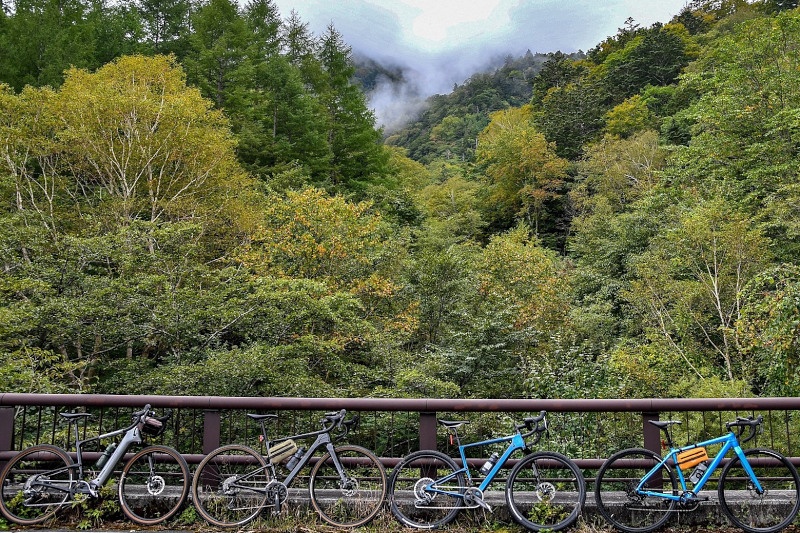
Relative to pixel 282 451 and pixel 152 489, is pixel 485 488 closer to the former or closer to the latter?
pixel 282 451

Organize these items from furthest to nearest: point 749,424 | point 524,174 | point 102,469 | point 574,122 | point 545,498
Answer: point 574,122 < point 524,174 < point 102,469 < point 545,498 < point 749,424

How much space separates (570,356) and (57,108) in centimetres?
1933

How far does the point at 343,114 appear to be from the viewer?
116 ft

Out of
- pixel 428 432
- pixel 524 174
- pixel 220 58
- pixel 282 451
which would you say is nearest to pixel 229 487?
pixel 282 451

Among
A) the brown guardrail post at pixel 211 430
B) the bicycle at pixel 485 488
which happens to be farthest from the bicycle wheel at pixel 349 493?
the brown guardrail post at pixel 211 430

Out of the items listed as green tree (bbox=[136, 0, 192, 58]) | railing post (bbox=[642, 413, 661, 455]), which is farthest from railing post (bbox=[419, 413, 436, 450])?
green tree (bbox=[136, 0, 192, 58])

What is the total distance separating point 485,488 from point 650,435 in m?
1.68

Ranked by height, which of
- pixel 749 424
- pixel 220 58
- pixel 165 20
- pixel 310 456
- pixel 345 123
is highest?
pixel 165 20

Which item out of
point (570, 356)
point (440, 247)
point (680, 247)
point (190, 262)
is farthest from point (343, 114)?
point (570, 356)

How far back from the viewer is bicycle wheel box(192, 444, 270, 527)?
4.38 meters

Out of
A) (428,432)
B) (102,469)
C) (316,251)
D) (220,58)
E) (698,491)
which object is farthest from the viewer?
(220,58)

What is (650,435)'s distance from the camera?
15.1 feet

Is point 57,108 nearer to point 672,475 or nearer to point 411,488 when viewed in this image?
point 411,488

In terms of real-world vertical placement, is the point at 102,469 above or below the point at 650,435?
below
